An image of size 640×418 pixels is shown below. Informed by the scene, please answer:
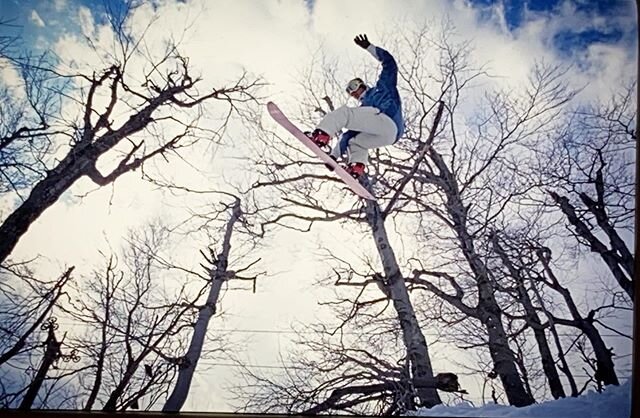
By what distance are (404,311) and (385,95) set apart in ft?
3.76

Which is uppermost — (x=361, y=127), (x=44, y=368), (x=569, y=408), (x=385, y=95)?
(x=385, y=95)

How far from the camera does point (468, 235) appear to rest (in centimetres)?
334

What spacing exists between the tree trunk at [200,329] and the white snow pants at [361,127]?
68 cm

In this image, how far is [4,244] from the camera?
310 cm

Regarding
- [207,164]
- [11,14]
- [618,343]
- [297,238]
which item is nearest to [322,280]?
[297,238]

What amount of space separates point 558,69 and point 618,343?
145 centimetres

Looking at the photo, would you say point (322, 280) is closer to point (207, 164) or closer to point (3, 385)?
point (207, 164)

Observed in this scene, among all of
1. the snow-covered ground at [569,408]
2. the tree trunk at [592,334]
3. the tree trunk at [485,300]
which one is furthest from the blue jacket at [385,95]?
the snow-covered ground at [569,408]

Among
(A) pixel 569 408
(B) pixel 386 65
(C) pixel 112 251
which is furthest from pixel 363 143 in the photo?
(A) pixel 569 408

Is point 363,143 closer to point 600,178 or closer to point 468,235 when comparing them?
point 468,235

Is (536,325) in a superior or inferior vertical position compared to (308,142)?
inferior

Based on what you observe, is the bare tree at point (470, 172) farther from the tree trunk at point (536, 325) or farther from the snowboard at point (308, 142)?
the snowboard at point (308, 142)

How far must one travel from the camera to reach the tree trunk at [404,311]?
314 cm

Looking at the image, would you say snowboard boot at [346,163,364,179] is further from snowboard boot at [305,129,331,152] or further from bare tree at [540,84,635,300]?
bare tree at [540,84,635,300]
